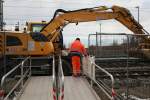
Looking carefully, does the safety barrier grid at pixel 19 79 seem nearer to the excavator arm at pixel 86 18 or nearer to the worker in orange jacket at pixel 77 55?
the worker in orange jacket at pixel 77 55

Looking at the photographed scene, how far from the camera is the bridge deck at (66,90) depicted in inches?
629

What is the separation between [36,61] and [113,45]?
4.31 metres

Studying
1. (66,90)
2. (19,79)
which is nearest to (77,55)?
(19,79)

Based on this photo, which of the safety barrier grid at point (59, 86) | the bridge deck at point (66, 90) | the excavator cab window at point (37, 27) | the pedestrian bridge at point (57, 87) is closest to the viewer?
the safety barrier grid at point (59, 86)

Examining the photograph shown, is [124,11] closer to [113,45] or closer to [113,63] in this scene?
[113,63]

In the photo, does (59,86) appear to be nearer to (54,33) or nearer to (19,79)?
(19,79)

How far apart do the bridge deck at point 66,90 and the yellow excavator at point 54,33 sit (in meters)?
4.76

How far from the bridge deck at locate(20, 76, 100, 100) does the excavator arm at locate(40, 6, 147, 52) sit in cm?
729

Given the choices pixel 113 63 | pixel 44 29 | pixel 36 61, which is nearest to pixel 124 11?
pixel 113 63

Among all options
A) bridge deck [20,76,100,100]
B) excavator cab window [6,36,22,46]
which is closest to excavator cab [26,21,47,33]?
excavator cab window [6,36,22,46]

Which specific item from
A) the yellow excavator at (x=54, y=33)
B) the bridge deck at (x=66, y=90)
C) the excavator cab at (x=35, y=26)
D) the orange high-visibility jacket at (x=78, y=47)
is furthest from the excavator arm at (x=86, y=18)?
the bridge deck at (x=66, y=90)

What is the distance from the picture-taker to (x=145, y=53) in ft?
92.1

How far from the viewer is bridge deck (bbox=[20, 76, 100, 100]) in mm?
15984

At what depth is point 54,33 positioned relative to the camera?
91.0 feet
